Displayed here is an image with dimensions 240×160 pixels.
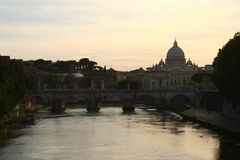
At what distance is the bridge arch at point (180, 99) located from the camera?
91213mm

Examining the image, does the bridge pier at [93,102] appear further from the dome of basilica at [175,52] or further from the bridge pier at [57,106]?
the dome of basilica at [175,52]

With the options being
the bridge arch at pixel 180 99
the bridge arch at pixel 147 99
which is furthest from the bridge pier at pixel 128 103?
the bridge arch at pixel 180 99

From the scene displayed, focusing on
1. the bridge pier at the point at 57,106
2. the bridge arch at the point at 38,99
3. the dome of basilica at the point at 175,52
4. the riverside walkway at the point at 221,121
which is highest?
the dome of basilica at the point at 175,52

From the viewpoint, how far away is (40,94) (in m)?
79.5

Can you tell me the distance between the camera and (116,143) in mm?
37188

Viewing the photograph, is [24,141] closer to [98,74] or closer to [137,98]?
[137,98]

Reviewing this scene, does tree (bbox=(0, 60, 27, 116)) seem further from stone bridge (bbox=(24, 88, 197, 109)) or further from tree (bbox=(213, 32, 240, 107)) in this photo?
stone bridge (bbox=(24, 88, 197, 109))

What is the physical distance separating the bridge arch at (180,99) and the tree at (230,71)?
4443 centimetres

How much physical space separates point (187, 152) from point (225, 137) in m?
6.80

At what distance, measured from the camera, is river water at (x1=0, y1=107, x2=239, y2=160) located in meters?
31.8

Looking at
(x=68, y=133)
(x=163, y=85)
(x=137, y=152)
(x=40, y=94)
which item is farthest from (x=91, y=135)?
(x=163, y=85)

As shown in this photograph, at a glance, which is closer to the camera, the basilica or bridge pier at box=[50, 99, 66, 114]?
bridge pier at box=[50, 99, 66, 114]

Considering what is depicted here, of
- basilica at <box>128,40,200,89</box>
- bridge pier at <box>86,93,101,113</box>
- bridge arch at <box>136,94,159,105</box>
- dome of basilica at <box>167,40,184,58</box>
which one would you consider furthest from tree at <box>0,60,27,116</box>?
dome of basilica at <box>167,40,184,58</box>

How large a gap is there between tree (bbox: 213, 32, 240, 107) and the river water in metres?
2.55
